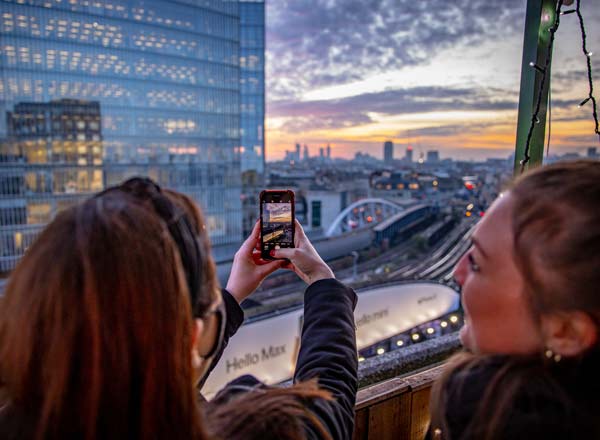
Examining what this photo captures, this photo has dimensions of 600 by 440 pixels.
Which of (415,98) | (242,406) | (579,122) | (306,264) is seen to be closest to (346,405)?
(242,406)

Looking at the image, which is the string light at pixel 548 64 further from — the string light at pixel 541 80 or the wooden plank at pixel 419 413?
the wooden plank at pixel 419 413

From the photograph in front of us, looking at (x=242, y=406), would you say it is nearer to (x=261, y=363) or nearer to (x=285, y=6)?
(x=261, y=363)

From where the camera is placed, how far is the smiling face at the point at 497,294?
607mm

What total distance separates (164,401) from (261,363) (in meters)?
4.05

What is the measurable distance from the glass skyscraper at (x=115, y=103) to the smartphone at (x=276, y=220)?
40.7 feet

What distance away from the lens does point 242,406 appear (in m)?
0.58

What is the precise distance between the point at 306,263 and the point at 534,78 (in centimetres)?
114

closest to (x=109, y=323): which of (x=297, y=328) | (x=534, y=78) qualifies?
(x=534, y=78)

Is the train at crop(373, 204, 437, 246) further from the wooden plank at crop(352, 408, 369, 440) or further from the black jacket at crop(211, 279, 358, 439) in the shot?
the black jacket at crop(211, 279, 358, 439)

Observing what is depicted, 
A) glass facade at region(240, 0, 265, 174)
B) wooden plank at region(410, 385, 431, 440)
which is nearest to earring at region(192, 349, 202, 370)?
wooden plank at region(410, 385, 431, 440)

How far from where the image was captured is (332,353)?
0.72 meters

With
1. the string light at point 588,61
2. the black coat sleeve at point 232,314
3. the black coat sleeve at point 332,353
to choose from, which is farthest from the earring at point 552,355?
the string light at point 588,61

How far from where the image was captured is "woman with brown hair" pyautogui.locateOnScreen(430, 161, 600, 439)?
547 millimetres

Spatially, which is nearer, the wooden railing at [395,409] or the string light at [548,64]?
the wooden railing at [395,409]
